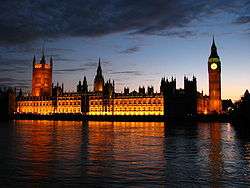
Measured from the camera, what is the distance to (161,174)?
652 inches

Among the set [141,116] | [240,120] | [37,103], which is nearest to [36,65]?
[37,103]

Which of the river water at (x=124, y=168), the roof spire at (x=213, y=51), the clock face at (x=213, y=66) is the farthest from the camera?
the roof spire at (x=213, y=51)

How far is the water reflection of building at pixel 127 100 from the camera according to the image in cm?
10800

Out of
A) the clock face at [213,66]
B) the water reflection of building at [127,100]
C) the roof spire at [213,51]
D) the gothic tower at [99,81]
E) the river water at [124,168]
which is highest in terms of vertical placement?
the roof spire at [213,51]

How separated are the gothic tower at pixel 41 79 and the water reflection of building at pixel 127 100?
284 centimetres

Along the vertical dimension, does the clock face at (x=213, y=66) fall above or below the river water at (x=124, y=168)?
above

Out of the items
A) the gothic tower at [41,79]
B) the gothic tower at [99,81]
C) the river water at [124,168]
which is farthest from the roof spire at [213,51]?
the river water at [124,168]

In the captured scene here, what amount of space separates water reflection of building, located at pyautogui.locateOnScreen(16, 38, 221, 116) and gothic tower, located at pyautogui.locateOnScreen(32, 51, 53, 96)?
9.32ft

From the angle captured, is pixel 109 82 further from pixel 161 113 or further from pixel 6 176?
pixel 6 176

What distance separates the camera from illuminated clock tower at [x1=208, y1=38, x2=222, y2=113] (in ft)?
362

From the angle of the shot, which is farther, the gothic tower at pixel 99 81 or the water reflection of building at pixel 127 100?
the gothic tower at pixel 99 81

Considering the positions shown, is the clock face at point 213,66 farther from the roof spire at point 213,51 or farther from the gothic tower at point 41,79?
the gothic tower at point 41,79

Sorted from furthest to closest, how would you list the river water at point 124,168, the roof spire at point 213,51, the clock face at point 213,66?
the roof spire at point 213,51
the clock face at point 213,66
the river water at point 124,168

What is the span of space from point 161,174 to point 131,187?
9.35ft
